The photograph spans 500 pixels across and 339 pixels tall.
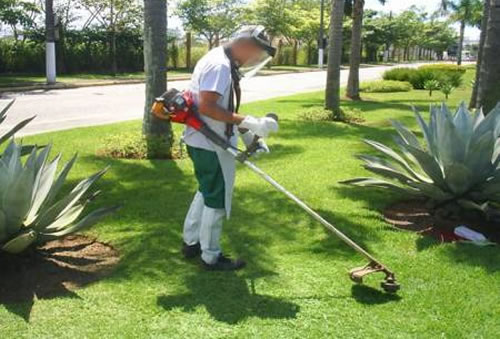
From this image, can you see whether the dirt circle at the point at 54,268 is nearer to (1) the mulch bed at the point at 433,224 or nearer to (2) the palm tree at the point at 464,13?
(1) the mulch bed at the point at 433,224

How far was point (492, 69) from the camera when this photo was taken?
8.16 meters

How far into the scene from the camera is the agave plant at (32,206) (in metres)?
4.22

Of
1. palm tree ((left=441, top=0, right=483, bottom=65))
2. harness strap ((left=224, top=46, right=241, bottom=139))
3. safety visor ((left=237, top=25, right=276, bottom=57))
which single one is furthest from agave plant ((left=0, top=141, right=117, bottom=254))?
palm tree ((left=441, top=0, right=483, bottom=65))

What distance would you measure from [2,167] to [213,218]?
5.15 feet

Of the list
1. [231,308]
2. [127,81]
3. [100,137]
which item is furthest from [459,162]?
[127,81]

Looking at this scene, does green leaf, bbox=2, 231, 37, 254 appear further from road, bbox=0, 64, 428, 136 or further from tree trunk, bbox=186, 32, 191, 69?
tree trunk, bbox=186, 32, 191, 69

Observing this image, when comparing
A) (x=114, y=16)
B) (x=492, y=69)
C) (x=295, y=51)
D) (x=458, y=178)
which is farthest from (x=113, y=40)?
(x=458, y=178)

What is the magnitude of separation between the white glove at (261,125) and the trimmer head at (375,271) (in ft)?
3.79

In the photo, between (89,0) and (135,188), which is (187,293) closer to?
(135,188)

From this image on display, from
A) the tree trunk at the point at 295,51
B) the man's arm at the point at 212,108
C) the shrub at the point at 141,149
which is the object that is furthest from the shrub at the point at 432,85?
the tree trunk at the point at 295,51

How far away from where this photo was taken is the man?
13.4 feet

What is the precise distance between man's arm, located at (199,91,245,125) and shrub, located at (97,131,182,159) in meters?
4.47

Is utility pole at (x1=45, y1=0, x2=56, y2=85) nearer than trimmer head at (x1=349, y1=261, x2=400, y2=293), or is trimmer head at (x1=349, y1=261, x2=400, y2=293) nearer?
trimmer head at (x1=349, y1=261, x2=400, y2=293)

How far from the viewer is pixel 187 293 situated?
4.14 meters
